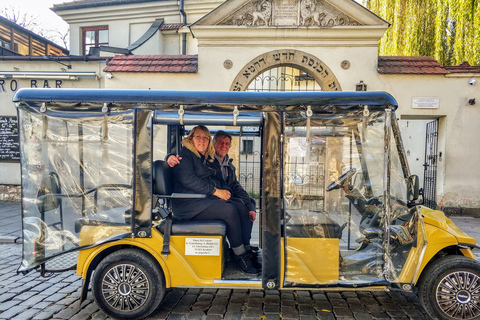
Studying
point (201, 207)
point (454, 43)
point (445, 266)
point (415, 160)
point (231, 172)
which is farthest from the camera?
point (415, 160)

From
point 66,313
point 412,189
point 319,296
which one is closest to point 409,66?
point 412,189

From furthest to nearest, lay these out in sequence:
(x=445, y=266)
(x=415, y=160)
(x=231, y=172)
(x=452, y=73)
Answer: (x=415, y=160) → (x=452, y=73) → (x=231, y=172) → (x=445, y=266)

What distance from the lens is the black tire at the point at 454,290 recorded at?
11.1ft

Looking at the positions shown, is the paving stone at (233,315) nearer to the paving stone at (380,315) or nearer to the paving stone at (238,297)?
the paving stone at (238,297)

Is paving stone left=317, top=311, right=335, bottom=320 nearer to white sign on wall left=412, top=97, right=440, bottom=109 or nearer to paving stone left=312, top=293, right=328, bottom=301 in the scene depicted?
paving stone left=312, top=293, right=328, bottom=301

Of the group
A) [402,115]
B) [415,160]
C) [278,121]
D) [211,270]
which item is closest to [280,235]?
[211,270]

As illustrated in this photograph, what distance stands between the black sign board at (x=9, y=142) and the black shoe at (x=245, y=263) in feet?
31.6

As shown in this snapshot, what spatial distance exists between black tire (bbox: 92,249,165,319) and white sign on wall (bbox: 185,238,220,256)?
1.30 feet

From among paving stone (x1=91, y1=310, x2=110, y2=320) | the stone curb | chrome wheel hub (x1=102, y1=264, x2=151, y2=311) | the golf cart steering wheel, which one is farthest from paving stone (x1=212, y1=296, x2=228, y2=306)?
the stone curb

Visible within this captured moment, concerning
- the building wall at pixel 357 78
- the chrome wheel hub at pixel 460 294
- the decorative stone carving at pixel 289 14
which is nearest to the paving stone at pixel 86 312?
the chrome wheel hub at pixel 460 294

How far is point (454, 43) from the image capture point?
10.5 metres

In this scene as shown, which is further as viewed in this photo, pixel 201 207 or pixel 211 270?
pixel 201 207

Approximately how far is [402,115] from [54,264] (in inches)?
335

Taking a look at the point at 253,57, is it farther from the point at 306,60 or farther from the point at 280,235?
the point at 280,235
